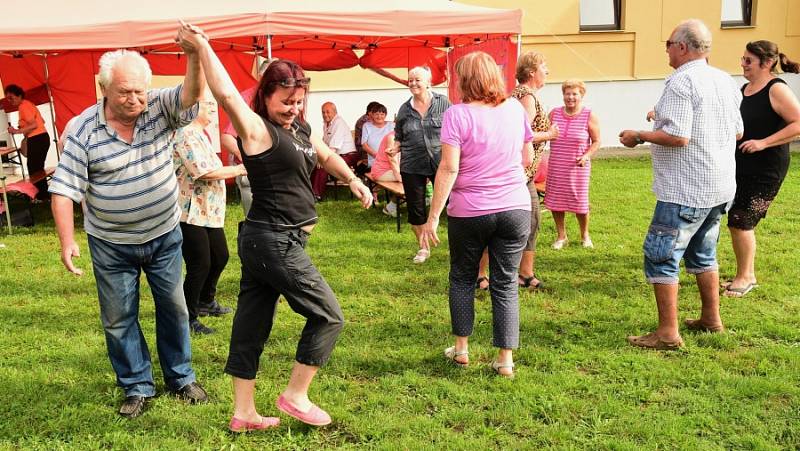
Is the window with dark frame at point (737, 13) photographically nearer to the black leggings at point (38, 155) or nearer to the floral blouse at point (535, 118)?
the floral blouse at point (535, 118)

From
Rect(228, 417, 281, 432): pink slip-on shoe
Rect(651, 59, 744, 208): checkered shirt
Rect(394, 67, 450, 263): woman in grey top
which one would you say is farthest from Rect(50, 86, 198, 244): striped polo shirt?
Rect(394, 67, 450, 263): woman in grey top

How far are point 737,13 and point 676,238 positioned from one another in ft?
45.6

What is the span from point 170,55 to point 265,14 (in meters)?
4.53

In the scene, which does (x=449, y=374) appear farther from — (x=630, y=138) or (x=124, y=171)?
(x=124, y=171)

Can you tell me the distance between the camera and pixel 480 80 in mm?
3574

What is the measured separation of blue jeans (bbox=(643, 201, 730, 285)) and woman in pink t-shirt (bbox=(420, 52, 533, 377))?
2.76ft

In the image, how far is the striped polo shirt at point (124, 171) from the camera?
3107 mm

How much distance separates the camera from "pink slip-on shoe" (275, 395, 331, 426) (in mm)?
3258

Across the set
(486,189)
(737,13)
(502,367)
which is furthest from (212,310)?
(737,13)

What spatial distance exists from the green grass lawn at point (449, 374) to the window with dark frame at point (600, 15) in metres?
10.3

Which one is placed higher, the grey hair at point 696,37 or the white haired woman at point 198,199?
the grey hair at point 696,37

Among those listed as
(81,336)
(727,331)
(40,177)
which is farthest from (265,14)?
(727,331)

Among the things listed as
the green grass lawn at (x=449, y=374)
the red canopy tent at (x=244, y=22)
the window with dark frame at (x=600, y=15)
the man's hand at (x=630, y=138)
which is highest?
the window with dark frame at (x=600, y=15)

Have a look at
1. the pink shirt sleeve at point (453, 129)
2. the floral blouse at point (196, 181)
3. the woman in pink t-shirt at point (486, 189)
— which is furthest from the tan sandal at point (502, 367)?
the floral blouse at point (196, 181)
